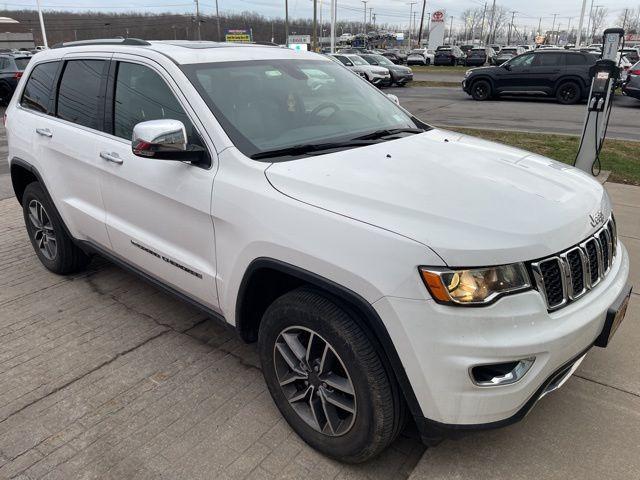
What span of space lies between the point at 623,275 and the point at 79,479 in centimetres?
274

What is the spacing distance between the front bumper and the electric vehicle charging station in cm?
560

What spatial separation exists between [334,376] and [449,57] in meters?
45.7

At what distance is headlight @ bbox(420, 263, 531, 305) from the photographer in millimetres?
1860

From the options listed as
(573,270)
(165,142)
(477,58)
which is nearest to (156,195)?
(165,142)

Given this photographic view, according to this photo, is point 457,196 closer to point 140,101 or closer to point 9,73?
point 140,101

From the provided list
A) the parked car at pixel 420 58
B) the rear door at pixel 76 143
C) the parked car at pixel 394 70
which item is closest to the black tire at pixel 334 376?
the rear door at pixel 76 143

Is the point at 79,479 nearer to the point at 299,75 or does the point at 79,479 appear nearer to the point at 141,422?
the point at 141,422

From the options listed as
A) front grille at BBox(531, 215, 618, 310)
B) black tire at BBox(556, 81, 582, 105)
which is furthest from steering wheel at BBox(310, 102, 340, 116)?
black tire at BBox(556, 81, 582, 105)

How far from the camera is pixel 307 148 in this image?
2727 mm

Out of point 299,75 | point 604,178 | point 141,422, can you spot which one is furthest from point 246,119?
point 604,178

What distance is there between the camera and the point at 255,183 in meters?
2.42

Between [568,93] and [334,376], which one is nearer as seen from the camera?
[334,376]

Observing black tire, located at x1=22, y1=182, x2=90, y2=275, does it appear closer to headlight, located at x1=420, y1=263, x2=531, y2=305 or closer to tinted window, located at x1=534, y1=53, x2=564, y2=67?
headlight, located at x1=420, y1=263, x2=531, y2=305

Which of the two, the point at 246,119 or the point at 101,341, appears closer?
the point at 246,119
